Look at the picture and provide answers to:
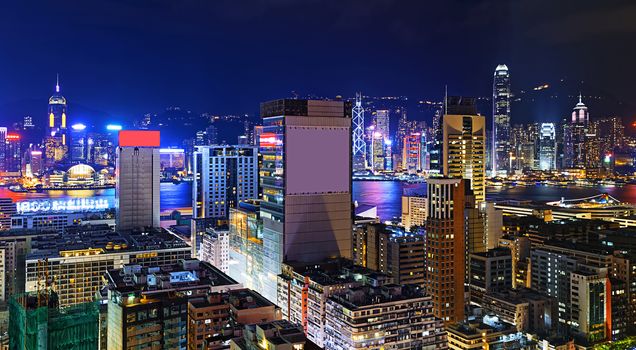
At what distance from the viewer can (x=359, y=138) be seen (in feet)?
343

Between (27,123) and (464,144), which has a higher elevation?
(27,123)

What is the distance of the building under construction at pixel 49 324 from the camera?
57.8ft

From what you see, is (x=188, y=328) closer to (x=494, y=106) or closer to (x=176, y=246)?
(x=176, y=246)

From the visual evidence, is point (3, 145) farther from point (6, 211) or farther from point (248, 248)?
point (248, 248)

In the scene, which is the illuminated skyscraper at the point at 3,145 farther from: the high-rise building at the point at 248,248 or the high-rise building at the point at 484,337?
the high-rise building at the point at 484,337

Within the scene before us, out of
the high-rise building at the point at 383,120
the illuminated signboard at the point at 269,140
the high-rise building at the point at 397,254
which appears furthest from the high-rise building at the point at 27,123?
the illuminated signboard at the point at 269,140

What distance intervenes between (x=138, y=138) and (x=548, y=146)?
8729 cm

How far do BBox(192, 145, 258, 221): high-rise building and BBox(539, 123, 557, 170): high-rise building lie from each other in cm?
7587

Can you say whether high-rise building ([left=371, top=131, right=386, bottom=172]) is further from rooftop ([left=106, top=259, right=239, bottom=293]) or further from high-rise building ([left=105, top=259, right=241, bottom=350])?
high-rise building ([left=105, top=259, right=241, bottom=350])

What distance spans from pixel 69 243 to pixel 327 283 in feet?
62.3

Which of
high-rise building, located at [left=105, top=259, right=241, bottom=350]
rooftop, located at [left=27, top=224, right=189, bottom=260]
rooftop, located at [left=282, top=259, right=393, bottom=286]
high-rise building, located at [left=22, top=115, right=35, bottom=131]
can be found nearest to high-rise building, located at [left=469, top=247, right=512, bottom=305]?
rooftop, located at [left=282, top=259, right=393, bottom=286]

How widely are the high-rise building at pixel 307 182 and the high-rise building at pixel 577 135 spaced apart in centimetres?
8694

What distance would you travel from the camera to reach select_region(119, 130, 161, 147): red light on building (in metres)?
42.7

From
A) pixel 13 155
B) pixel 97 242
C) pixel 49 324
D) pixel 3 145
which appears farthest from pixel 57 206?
pixel 13 155
